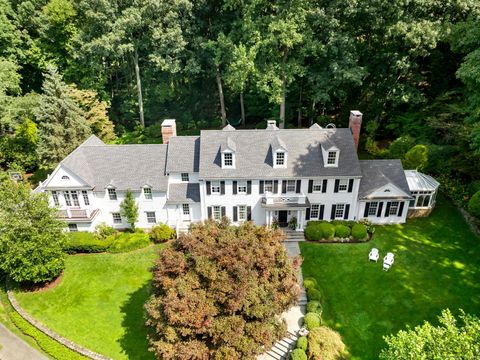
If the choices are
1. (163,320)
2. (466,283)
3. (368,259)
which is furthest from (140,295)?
(466,283)

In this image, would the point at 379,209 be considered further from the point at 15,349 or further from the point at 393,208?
the point at 15,349

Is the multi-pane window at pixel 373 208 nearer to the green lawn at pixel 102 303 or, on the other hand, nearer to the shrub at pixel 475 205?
the shrub at pixel 475 205

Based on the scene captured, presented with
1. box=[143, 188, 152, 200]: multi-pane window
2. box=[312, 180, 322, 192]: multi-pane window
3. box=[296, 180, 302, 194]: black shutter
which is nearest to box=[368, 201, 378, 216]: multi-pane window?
box=[312, 180, 322, 192]: multi-pane window

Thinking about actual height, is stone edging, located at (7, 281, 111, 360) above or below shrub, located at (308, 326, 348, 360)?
below

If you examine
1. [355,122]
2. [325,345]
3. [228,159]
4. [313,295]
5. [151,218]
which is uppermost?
[355,122]

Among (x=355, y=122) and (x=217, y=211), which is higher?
(x=355, y=122)

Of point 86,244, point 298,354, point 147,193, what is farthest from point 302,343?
point 86,244

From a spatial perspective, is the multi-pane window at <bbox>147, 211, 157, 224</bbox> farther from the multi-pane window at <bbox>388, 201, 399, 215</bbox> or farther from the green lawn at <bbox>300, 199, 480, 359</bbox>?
the multi-pane window at <bbox>388, 201, 399, 215</bbox>

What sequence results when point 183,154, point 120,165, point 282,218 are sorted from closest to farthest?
point 282,218, point 183,154, point 120,165
